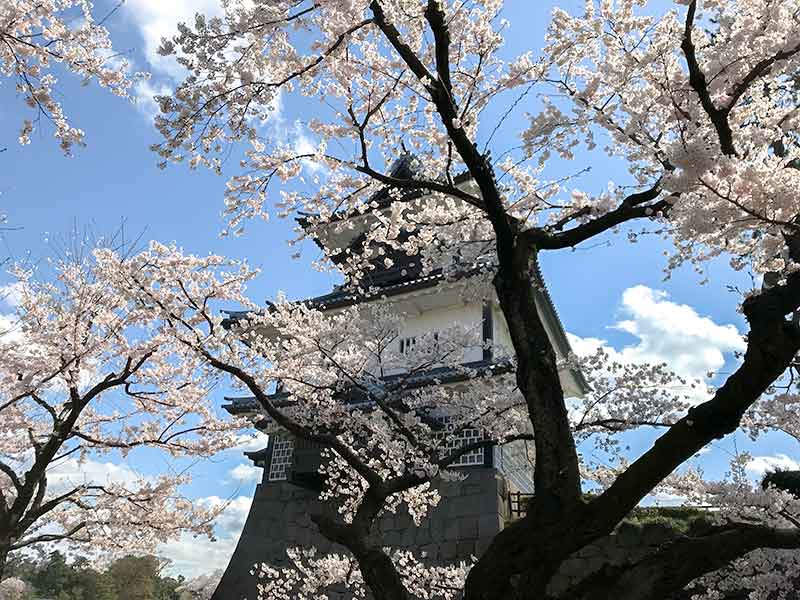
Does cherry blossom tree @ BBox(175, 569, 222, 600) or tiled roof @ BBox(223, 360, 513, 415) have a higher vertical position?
tiled roof @ BBox(223, 360, 513, 415)

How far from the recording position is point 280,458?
1176 cm

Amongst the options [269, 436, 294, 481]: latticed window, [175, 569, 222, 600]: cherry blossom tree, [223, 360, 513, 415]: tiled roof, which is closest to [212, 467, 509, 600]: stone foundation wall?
[269, 436, 294, 481]: latticed window

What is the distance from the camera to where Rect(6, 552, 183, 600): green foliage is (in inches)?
1202

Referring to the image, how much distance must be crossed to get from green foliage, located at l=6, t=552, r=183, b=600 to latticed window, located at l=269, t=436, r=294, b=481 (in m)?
21.0

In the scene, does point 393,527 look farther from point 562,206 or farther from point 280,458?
point 562,206

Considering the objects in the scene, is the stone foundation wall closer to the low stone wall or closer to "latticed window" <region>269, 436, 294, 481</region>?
"latticed window" <region>269, 436, 294, 481</region>

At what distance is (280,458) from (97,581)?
31120mm

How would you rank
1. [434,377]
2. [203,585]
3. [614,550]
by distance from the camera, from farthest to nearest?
1. [203,585]
2. [434,377]
3. [614,550]

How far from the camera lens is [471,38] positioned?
196 inches

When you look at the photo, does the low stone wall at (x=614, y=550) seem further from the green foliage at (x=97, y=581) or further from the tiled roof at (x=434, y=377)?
the green foliage at (x=97, y=581)

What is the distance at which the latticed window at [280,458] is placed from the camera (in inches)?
457

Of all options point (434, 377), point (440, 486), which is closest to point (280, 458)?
point (440, 486)

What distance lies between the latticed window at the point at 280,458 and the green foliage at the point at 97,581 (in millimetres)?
21047

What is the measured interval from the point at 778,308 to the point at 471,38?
3.41 m
